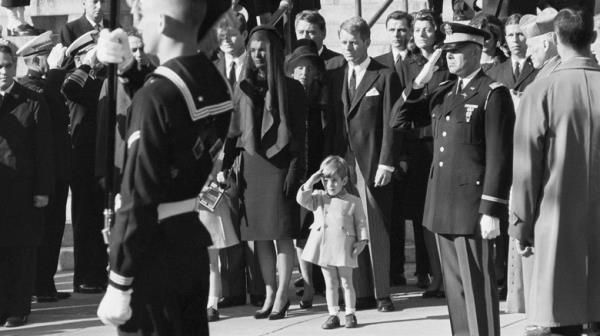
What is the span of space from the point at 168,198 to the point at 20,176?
5432 millimetres

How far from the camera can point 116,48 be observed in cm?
559

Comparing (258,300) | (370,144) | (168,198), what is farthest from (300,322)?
(168,198)

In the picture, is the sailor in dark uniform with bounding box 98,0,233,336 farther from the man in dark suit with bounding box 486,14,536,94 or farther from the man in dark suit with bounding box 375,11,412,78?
the man in dark suit with bounding box 375,11,412,78

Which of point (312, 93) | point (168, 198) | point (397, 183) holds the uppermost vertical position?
point (312, 93)

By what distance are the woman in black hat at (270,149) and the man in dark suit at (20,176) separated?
1570mm

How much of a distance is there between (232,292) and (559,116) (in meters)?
4.16

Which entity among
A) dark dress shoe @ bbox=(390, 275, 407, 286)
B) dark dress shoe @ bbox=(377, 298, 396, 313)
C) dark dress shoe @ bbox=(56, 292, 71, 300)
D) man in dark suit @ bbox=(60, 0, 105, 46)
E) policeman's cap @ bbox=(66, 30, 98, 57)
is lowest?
dark dress shoe @ bbox=(390, 275, 407, 286)

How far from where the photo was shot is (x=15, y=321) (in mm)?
10273

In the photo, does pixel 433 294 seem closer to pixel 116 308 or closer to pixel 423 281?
pixel 423 281

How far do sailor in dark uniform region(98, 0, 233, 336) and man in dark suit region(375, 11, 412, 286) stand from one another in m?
5.74

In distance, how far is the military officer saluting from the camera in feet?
25.7

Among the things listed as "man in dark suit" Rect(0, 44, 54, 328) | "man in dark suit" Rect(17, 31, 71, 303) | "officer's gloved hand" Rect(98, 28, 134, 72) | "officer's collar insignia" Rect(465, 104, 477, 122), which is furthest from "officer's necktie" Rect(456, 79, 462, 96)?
"man in dark suit" Rect(17, 31, 71, 303)

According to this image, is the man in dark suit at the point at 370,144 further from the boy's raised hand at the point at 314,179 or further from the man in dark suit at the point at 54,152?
the man in dark suit at the point at 54,152

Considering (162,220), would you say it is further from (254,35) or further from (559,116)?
(254,35)
